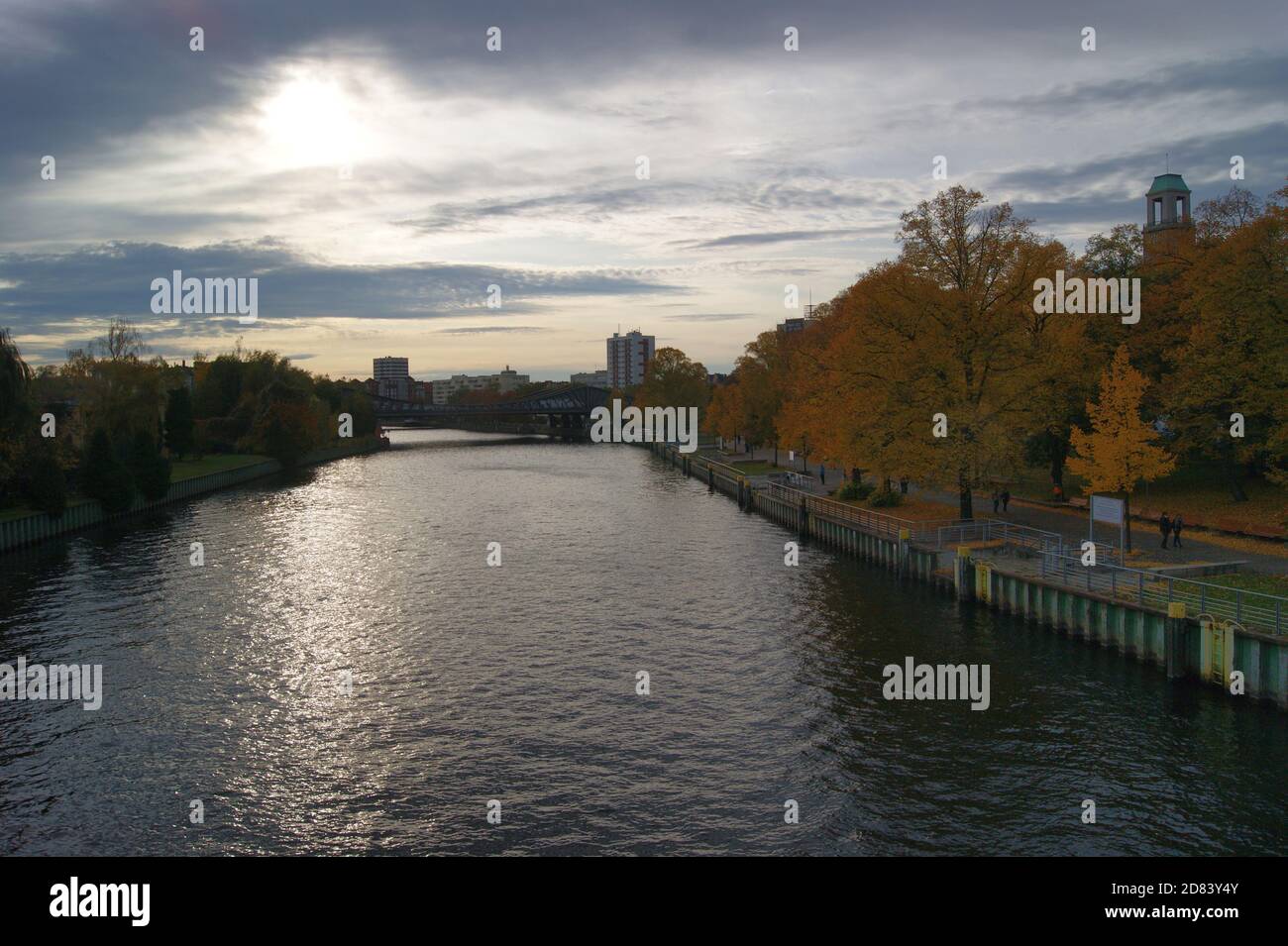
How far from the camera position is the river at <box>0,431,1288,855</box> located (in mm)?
19406

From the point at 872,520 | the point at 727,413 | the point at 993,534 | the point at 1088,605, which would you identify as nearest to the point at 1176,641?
the point at 1088,605

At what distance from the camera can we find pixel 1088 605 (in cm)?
3111

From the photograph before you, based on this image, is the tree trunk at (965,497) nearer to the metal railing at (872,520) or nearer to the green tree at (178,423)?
the metal railing at (872,520)

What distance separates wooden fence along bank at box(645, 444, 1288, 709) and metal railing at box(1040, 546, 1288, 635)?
0.24 ft

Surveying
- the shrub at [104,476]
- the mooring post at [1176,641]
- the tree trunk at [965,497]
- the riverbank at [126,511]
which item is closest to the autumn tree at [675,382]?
the riverbank at [126,511]

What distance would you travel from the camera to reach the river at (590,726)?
19.4 m

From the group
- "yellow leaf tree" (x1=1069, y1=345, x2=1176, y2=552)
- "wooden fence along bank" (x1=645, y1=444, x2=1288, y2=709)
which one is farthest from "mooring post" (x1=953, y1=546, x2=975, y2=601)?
"yellow leaf tree" (x1=1069, y1=345, x2=1176, y2=552)

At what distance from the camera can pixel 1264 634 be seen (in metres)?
24.7

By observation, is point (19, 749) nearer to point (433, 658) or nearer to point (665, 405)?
point (433, 658)

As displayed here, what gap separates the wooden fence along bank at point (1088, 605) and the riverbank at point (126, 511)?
49.2 metres

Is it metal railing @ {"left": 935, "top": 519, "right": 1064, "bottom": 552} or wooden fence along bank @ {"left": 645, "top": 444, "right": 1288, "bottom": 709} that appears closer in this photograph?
wooden fence along bank @ {"left": 645, "top": 444, "right": 1288, "bottom": 709}

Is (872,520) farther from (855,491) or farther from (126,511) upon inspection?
(126,511)

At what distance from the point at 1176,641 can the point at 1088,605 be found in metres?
4.23

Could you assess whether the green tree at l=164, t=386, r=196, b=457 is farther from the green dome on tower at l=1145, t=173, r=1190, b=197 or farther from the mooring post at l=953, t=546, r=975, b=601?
the green dome on tower at l=1145, t=173, r=1190, b=197
